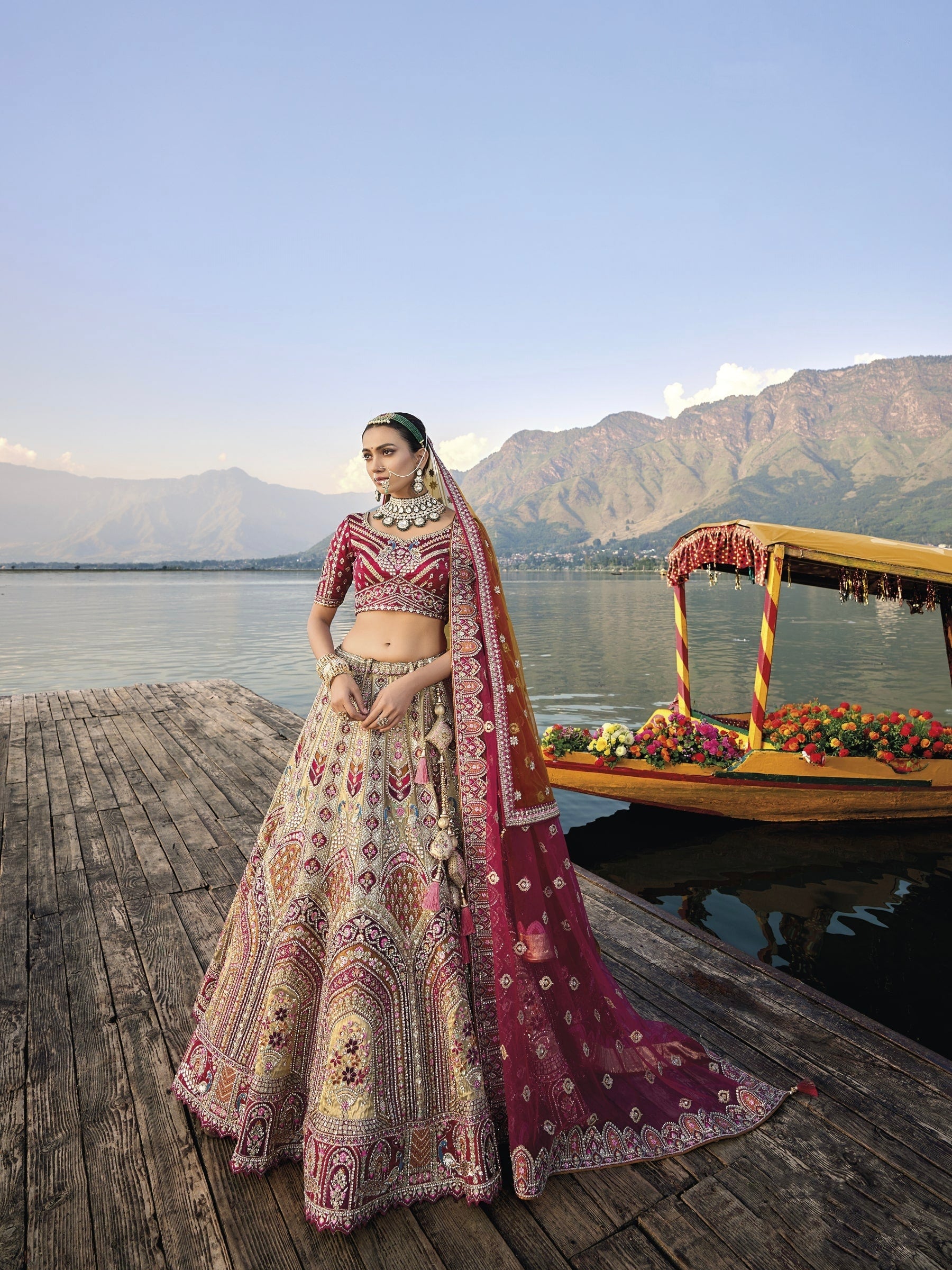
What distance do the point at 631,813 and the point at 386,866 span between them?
7926 millimetres

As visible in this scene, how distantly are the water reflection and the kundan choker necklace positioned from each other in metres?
5.24

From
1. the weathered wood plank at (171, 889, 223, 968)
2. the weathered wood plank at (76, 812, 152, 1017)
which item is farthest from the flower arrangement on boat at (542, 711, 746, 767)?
the weathered wood plank at (76, 812, 152, 1017)

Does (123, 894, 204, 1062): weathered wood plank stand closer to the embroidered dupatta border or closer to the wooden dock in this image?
the wooden dock

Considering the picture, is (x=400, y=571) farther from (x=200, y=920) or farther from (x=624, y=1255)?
(x=200, y=920)

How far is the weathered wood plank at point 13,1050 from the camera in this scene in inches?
82.0

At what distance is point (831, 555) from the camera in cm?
737

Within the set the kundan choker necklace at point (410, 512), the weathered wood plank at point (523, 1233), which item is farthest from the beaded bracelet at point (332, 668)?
the weathered wood plank at point (523, 1233)

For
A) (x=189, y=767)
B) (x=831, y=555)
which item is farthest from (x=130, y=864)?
(x=831, y=555)

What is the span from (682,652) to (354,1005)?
8.36 metres

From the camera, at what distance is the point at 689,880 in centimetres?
780

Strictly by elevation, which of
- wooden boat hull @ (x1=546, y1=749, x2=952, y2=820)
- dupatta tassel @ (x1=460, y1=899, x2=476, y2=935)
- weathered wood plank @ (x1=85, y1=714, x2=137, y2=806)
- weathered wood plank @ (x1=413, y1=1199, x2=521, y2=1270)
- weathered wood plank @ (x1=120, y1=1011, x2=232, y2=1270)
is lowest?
wooden boat hull @ (x1=546, y1=749, x2=952, y2=820)

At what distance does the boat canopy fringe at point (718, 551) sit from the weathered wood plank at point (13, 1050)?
703 cm

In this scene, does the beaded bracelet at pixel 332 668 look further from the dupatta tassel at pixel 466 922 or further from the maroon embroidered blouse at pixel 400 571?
the dupatta tassel at pixel 466 922

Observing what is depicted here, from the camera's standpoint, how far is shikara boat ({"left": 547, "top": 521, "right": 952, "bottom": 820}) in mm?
7613
